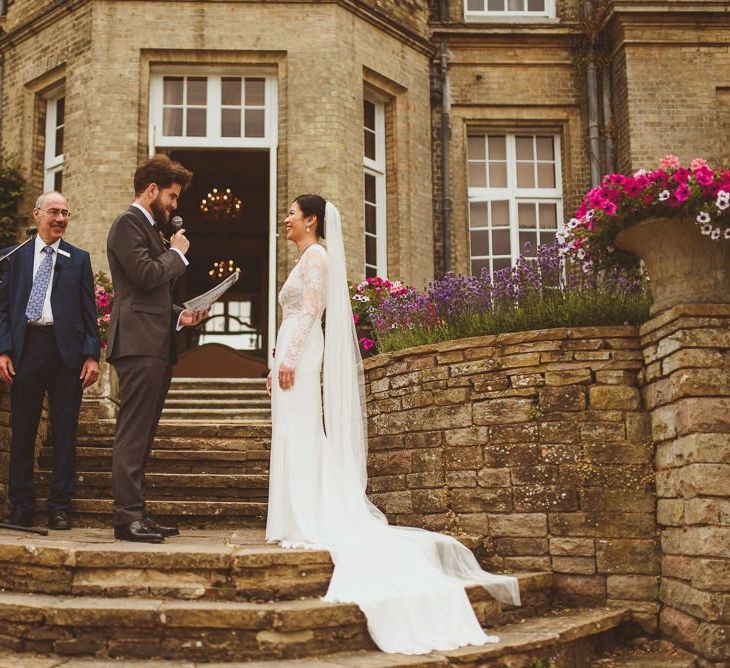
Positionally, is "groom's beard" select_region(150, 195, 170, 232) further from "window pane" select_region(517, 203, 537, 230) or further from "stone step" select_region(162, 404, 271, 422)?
"window pane" select_region(517, 203, 537, 230)

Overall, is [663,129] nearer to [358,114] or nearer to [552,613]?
[358,114]

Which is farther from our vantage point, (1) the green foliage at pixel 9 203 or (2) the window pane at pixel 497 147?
(2) the window pane at pixel 497 147

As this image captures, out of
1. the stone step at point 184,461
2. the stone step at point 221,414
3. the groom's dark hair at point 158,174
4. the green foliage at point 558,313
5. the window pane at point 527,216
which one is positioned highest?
the window pane at point 527,216

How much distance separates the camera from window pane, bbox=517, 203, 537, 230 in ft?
40.7

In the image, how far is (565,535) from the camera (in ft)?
18.5

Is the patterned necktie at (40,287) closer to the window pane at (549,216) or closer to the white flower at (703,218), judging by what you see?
the white flower at (703,218)

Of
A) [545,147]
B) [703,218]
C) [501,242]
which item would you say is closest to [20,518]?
[703,218]

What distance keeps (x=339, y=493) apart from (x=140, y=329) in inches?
58.6

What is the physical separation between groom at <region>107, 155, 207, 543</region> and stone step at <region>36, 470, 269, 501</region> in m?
1.16

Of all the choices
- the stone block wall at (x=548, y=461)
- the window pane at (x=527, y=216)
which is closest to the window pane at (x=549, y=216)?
the window pane at (x=527, y=216)

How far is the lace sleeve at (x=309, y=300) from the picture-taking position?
548 cm

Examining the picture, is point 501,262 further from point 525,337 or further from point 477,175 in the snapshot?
point 525,337

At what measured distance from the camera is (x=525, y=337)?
19.4ft

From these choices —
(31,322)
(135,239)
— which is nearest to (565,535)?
(135,239)
